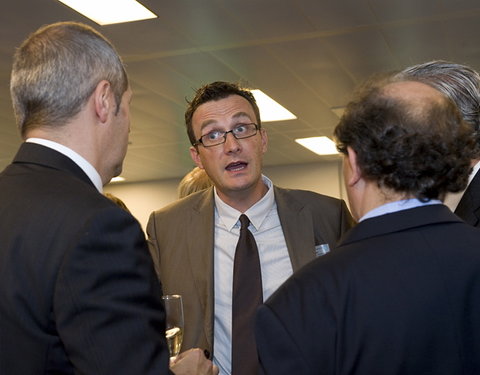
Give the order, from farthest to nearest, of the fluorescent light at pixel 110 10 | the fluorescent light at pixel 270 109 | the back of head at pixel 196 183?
the fluorescent light at pixel 270 109 → the fluorescent light at pixel 110 10 → the back of head at pixel 196 183

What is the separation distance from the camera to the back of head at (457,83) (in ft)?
6.65

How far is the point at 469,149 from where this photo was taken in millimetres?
1532

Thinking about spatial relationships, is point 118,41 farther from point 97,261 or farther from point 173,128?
point 97,261

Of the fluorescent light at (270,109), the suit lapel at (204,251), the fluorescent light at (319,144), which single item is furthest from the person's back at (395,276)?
the fluorescent light at (319,144)

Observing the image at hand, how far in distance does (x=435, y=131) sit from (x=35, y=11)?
4.52 m

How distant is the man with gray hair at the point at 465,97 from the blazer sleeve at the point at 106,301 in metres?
1.01

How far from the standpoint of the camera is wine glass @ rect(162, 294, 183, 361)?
178 cm

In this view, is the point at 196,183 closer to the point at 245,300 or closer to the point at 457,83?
the point at 245,300

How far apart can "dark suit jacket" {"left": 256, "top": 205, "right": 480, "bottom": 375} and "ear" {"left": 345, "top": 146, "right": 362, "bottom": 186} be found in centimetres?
17

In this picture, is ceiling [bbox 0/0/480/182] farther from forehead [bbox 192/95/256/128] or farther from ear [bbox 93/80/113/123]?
ear [bbox 93/80/113/123]

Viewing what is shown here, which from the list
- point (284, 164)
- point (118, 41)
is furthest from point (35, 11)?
point (284, 164)

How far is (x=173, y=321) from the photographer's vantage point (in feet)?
5.91

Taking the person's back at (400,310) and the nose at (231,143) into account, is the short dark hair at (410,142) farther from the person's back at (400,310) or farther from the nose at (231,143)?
the nose at (231,143)

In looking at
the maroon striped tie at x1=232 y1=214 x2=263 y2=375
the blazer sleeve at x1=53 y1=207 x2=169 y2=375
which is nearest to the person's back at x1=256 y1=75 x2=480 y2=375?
the blazer sleeve at x1=53 y1=207 x2=169 y2=375
